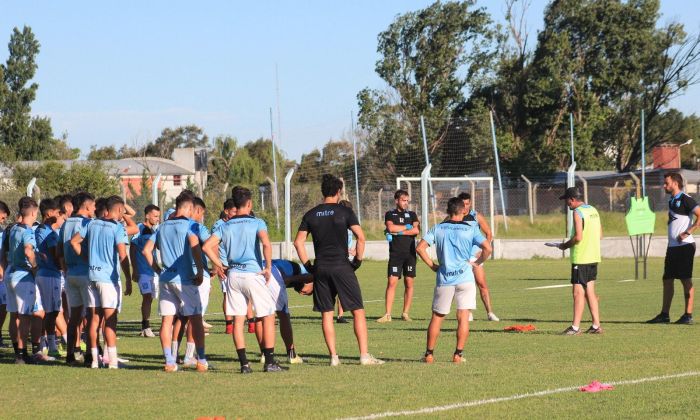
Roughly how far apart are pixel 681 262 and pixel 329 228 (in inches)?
263

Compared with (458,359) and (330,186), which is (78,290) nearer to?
(330,186)

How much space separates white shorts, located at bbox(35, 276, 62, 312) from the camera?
1291 centimetres

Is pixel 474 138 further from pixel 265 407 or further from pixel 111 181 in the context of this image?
pixel 265 407

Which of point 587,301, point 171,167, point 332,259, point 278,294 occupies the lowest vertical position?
point 587,301

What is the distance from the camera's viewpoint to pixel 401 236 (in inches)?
Answer: 683

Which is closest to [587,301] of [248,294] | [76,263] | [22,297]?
[248,294]

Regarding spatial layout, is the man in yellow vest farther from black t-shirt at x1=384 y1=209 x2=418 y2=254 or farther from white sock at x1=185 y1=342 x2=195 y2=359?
Answer: white sock at x1=185 y1=342 x2=195 y2=359

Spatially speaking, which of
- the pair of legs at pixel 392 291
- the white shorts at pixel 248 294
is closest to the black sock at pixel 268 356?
the white shorts at pixel 248 294

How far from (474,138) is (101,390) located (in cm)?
3556

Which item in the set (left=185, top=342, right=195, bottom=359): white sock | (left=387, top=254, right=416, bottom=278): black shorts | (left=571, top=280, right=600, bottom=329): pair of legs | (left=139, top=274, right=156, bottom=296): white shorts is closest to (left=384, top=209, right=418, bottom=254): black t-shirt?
(left=387, top=254, right=416, bottom=278): black shorts

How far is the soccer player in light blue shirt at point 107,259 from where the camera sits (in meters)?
11.8

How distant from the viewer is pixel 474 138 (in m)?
44.6

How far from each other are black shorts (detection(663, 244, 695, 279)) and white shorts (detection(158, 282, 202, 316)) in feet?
25.2

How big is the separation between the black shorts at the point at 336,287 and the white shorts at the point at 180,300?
1287mm
